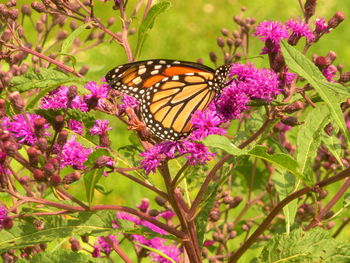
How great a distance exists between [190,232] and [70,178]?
1.57 feet

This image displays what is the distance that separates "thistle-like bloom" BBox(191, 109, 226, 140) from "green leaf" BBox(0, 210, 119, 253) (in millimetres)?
415

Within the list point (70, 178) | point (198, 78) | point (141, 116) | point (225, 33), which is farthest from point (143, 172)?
point (225, 33)

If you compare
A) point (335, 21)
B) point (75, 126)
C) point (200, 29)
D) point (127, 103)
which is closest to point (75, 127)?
point (75, 126)

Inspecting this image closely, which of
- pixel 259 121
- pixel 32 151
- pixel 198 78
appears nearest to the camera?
pixel 32 151

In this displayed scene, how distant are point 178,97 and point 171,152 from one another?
2.35ft

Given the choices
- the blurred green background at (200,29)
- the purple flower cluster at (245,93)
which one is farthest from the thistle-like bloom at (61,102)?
the blurred green background at (200,29)

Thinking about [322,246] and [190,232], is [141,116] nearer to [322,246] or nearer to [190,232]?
[190,232]

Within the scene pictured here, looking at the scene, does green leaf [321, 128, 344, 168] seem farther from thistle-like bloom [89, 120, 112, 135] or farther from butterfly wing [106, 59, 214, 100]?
thistle-like bloom [89, 120, 112, 135]

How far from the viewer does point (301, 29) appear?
2.13m

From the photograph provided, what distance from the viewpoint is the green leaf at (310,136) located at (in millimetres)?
2043

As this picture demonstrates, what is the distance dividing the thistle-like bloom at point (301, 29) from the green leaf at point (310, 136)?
0.98ft

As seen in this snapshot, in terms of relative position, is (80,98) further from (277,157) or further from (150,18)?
(277,157)

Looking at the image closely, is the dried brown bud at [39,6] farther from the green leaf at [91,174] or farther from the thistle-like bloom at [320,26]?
the thistle-like bloom at [320,26]

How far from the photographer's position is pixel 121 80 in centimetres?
209
